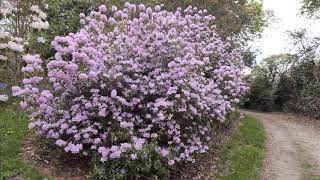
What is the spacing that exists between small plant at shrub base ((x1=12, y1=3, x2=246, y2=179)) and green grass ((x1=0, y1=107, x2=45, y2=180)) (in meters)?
0.53

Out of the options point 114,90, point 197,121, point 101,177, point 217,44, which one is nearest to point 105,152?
point 101,177

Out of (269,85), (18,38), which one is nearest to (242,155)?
(18,38)

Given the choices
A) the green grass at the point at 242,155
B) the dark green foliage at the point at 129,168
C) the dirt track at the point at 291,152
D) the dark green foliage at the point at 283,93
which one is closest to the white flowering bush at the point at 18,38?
the dark green foliage at the point at 129,168

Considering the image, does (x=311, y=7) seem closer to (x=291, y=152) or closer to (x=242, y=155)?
(x=291, y=152)

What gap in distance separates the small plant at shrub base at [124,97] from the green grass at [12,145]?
1.75ft

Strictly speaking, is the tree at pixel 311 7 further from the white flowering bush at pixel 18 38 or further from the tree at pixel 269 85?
the white flowering bush at pixel 18 38

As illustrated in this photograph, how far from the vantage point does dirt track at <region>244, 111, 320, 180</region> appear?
34.4 feet

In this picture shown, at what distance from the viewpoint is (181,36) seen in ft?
33.0

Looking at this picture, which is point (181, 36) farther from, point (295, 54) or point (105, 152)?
point (295, 54)

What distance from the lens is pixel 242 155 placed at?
11.2m

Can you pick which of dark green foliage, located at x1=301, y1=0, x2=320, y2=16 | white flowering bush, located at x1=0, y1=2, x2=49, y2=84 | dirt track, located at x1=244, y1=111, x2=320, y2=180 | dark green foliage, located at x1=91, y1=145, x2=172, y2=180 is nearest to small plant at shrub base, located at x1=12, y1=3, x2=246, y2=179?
dark green foliage, located at x1=91, y1=145, x2=172, y2=180

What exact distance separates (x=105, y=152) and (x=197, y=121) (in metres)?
2.50

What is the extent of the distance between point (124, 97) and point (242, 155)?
404cm

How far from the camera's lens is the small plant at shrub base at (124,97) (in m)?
7.93
